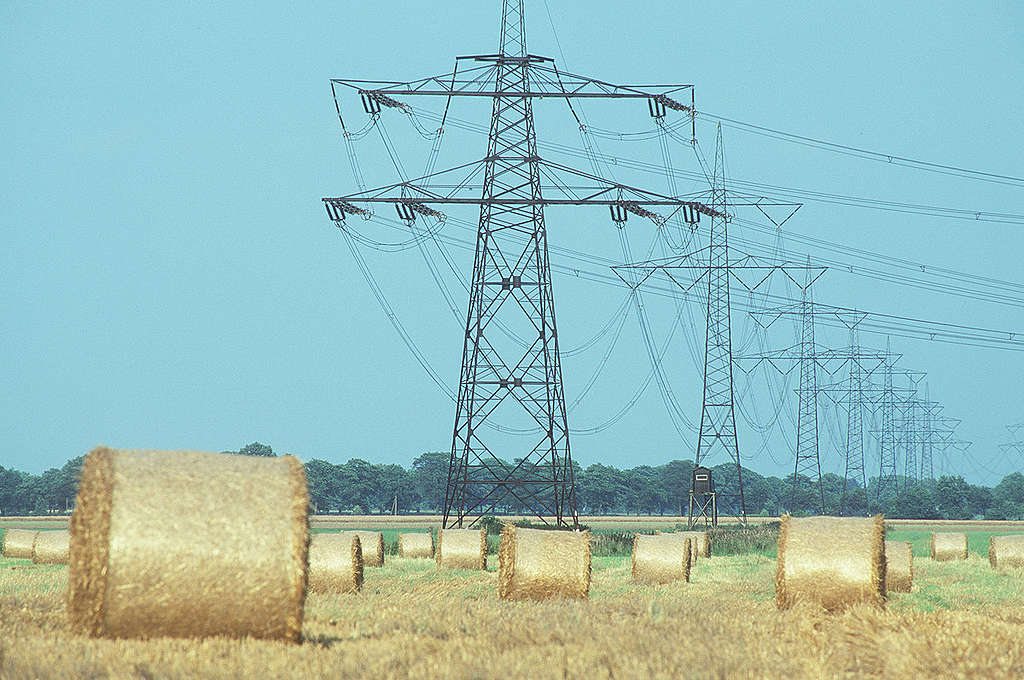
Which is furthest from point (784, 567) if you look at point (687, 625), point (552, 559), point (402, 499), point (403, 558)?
point (402, 499)

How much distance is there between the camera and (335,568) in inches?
804

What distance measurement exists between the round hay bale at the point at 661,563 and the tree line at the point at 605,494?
94.0m

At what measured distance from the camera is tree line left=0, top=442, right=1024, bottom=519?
393ft

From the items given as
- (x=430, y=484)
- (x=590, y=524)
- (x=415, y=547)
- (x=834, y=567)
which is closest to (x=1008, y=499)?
(x=430, y=484)

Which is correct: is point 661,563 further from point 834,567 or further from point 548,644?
point 548,644

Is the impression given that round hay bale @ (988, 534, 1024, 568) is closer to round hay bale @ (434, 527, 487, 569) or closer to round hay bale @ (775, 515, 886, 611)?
round hay bale @ (434, 527, 487, 569)

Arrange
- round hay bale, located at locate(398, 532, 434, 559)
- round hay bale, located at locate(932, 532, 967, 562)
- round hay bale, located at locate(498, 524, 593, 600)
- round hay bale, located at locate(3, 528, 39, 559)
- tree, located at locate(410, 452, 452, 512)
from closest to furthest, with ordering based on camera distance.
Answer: round hay bale, located at locate(498, 524, 593, 600) → round hay bale, located at locate(3, 528, 39, 559) → round hay bale, located at locate(398, 532, 434, 559) → round hay bale, located at locate(932, 532, 967, 562) → tree, located at locate(410, 452, 452, 512)

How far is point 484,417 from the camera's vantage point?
3556 centimetres

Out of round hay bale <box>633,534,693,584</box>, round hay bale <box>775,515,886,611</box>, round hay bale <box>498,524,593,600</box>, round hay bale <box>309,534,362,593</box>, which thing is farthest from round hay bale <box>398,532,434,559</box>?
round hay bale <box>775,515,886,611</box>

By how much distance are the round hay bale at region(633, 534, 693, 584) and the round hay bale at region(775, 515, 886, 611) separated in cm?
692

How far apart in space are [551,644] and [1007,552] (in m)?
23.2

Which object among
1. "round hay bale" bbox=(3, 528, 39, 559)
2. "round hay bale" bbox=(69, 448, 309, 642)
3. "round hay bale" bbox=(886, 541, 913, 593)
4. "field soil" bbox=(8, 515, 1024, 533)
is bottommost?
"field soil" bbox=(8, 515, 1024, 533)

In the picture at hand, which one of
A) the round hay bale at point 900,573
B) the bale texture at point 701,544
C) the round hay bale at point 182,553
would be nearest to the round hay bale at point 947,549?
the bale texture at point 701,544

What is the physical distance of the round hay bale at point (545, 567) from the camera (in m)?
19.0
